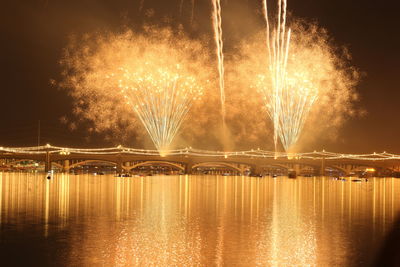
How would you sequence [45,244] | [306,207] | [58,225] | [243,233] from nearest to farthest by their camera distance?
[45,244] < [243,233] < [58,225] < [306,207]

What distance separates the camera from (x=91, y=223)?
26406mm

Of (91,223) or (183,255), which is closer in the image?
(183,255)

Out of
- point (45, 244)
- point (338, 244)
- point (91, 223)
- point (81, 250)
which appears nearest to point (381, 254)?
point (338, 244)

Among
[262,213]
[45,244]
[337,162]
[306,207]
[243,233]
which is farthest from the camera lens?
[337,162]

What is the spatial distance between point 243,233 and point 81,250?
24.6ft

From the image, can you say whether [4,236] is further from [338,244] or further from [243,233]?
[338,244]

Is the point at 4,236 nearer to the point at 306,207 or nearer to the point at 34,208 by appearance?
the point at 34,208

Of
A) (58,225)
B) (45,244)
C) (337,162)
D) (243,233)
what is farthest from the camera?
(337,162)

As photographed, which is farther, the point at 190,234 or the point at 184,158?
the point at 184,158

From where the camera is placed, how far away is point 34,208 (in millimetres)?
34188

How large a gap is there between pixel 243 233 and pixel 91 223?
7516mm

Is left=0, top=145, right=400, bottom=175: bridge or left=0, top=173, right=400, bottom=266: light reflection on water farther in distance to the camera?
left=0, top=145, right=400, bottom=175: bridge

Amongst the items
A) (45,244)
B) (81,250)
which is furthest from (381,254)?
(45,244)

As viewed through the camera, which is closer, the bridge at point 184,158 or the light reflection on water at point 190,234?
the light reflection on water at point 190,234
